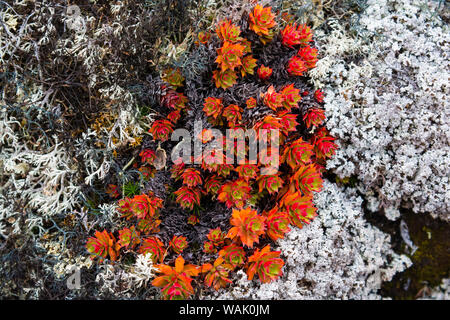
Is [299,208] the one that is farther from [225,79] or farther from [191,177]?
[225,79]

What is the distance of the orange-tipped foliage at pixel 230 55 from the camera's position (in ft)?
7.10

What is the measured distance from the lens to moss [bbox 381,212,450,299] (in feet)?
8.24

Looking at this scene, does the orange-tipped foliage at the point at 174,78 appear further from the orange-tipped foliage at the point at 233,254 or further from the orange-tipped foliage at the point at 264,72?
the orange-tipped foliage at the point at 233,254

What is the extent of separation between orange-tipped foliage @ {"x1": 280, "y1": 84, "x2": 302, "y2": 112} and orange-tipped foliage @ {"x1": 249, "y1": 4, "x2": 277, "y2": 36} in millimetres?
433

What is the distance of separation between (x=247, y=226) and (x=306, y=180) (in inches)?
19.3

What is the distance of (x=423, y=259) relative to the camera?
2545mm

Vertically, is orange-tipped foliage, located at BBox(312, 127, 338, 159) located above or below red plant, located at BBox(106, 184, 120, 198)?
above

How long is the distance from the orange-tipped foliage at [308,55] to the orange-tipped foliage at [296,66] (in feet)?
0.09

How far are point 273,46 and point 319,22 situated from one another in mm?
500

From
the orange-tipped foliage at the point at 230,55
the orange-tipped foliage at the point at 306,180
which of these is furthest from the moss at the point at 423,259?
the orange-tipped foliage at the point at 230,55

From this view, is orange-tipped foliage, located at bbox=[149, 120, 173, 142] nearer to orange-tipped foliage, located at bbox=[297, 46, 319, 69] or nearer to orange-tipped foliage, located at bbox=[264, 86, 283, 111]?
orange-tipped foliage, located at bbox=[264, 86, 283, 111]

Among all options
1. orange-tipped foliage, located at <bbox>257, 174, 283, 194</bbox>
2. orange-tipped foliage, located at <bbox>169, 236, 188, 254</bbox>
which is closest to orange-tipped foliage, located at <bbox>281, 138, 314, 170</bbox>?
orange-tipped foliage, located at <bbox>257, 174, 283, 194</bbox>
